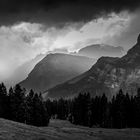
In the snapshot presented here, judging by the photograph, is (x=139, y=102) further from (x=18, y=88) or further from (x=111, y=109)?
(x=18, y=88)

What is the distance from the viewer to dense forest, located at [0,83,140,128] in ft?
348

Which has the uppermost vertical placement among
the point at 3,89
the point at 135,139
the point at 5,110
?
the point at 3,89

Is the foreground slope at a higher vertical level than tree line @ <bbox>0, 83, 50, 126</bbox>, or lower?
lower

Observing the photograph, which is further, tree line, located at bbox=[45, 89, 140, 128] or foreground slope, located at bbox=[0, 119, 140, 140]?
tree line, located at bbox=[45, 89, 140, 128]

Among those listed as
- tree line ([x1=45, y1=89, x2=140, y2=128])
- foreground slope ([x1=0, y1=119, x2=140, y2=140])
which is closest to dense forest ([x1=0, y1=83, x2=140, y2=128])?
tree line ([x1=45, y1=89, x2=140, y2=128])

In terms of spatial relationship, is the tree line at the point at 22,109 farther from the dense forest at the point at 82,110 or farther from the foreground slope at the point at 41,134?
the foreground slope at the point at 41,134

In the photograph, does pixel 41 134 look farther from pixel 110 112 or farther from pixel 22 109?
pixel 110 112

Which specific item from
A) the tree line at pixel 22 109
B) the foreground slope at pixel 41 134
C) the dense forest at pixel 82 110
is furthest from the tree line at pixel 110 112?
the foreground slope at pixel 41 134

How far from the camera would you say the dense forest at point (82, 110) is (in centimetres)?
10615

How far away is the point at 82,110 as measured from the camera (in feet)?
448

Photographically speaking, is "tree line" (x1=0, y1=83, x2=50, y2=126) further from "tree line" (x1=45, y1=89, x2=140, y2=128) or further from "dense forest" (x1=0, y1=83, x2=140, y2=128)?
"tree line" (x1=45, y1=89, x2=140, y2=128)

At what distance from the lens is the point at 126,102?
126 m

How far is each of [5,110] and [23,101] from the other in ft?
23.9

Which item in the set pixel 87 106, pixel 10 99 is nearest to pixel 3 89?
pixel 10 99
